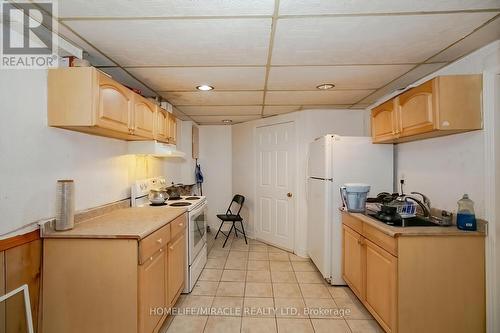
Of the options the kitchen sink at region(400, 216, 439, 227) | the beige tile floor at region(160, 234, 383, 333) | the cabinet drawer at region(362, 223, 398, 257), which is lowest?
the beige tile floor at region(160, 234, 383, 333)

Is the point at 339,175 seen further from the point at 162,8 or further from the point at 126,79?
the point at 126,79

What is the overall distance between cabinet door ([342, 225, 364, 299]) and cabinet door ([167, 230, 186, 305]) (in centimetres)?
175

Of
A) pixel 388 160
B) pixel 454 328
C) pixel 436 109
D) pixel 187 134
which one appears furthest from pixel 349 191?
pixel 187 134

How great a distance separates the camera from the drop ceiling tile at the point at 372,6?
1.30 m

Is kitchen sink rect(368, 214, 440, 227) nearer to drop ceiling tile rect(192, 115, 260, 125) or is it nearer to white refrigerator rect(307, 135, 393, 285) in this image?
white refrigerator rect(307, 135, 393, 285)

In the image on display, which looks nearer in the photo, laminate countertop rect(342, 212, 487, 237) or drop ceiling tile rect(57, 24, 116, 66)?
drop ceiling tile rect(57, 24, 116, 66)

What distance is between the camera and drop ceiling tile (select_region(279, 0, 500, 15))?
1305mm

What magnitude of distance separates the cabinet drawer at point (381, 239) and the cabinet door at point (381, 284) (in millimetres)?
38

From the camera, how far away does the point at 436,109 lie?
180 centimetres

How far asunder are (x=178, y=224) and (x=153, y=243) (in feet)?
1.91

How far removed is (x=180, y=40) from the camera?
5.48 feet

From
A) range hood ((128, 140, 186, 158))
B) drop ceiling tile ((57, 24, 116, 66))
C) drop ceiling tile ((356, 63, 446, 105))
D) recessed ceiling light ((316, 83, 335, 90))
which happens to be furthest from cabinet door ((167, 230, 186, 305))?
drop ceiling tile ((356, 63, 446, 105))

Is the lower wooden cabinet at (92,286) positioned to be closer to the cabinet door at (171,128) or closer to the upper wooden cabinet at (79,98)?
the upper wooden cabinet at (79,98)

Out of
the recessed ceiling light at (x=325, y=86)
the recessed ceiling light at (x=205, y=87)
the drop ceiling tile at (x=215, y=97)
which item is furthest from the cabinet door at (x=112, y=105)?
the recessed ceiling light at (x=325, y=86)
